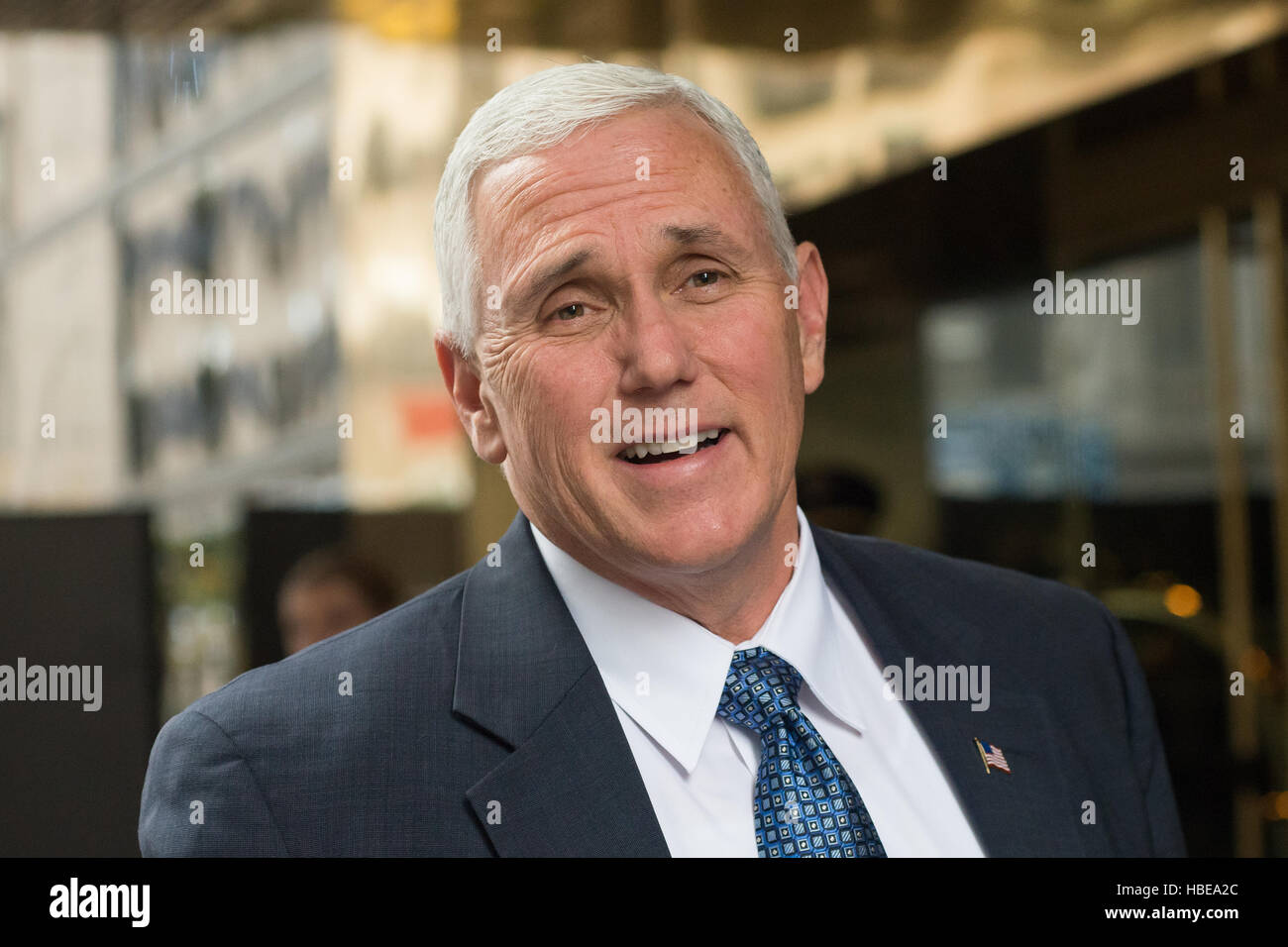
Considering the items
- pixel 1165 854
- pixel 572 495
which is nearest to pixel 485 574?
pixel 572 495

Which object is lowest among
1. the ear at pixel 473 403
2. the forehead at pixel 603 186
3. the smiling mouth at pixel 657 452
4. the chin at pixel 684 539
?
the chin at pixel 684 539

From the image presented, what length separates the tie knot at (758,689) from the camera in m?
1.53

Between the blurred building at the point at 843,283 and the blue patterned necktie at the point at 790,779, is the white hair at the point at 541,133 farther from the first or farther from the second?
the blurred building at the point at 843,283

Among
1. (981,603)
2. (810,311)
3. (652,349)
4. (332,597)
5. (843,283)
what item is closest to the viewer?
(652,349)

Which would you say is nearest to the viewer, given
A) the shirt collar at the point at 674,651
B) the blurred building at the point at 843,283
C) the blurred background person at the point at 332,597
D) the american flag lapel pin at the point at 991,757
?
the shirt collar at the point at 674,651

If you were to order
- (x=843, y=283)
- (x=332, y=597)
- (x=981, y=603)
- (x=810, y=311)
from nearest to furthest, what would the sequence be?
(x=810, y=311) < (x=981, y=603) < (x=332, y=597) < (x=843, y=283)

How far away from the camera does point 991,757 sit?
1616 millimetres

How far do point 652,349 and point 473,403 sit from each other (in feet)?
1.10

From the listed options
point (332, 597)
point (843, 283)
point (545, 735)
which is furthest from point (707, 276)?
point (843, 283)

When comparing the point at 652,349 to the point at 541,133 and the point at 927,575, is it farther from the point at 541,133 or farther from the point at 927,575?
the point at 927,575

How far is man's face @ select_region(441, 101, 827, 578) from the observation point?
1.44 meters

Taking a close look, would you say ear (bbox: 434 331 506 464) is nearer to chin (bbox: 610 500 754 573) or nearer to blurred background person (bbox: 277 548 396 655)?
chin (bbox: 610 500 754 573)

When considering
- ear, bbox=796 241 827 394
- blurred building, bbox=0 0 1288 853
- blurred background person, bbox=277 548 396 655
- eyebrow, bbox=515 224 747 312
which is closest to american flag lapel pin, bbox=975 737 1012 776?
ear, bbox=796 241 827 394

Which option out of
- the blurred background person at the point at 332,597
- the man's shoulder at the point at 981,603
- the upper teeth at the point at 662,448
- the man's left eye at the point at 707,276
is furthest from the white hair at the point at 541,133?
the blurred background person at the point at 332,597
